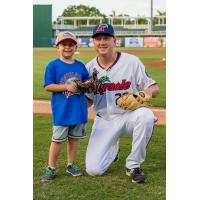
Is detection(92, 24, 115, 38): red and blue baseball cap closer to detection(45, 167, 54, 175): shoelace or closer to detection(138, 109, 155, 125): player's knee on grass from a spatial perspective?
detection(138, 109, 155, 125): player's knee on grass

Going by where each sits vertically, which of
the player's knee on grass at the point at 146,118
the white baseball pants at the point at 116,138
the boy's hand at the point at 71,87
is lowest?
the white baseball pants at the point at 116,138

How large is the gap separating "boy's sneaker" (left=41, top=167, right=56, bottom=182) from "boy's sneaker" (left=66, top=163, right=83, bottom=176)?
0.51ft

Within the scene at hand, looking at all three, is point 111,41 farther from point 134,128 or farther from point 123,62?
point 134,128

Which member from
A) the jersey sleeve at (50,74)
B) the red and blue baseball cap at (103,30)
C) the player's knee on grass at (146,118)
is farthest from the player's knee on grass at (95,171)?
the red and blue baseball cap at (103,30)

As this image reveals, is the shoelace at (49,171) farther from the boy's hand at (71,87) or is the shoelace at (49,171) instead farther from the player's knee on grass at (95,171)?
the boy's hand at (71,87)

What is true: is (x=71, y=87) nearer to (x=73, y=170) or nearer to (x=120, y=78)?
(x=120, y=78)

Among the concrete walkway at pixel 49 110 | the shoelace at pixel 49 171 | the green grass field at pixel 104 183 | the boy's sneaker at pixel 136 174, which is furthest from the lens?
the concrete walkway at pixel 49 110

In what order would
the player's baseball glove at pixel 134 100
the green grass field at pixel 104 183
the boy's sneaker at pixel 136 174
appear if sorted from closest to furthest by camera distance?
the green grass field at pixel 104 183
the boy's sneaker at pixel 136 174
the player's baseball glove at pixel 134 100

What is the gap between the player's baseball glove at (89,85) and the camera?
3.47 meters

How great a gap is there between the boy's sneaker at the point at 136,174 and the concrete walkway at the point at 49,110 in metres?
2.48

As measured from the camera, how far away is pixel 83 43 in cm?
3834
